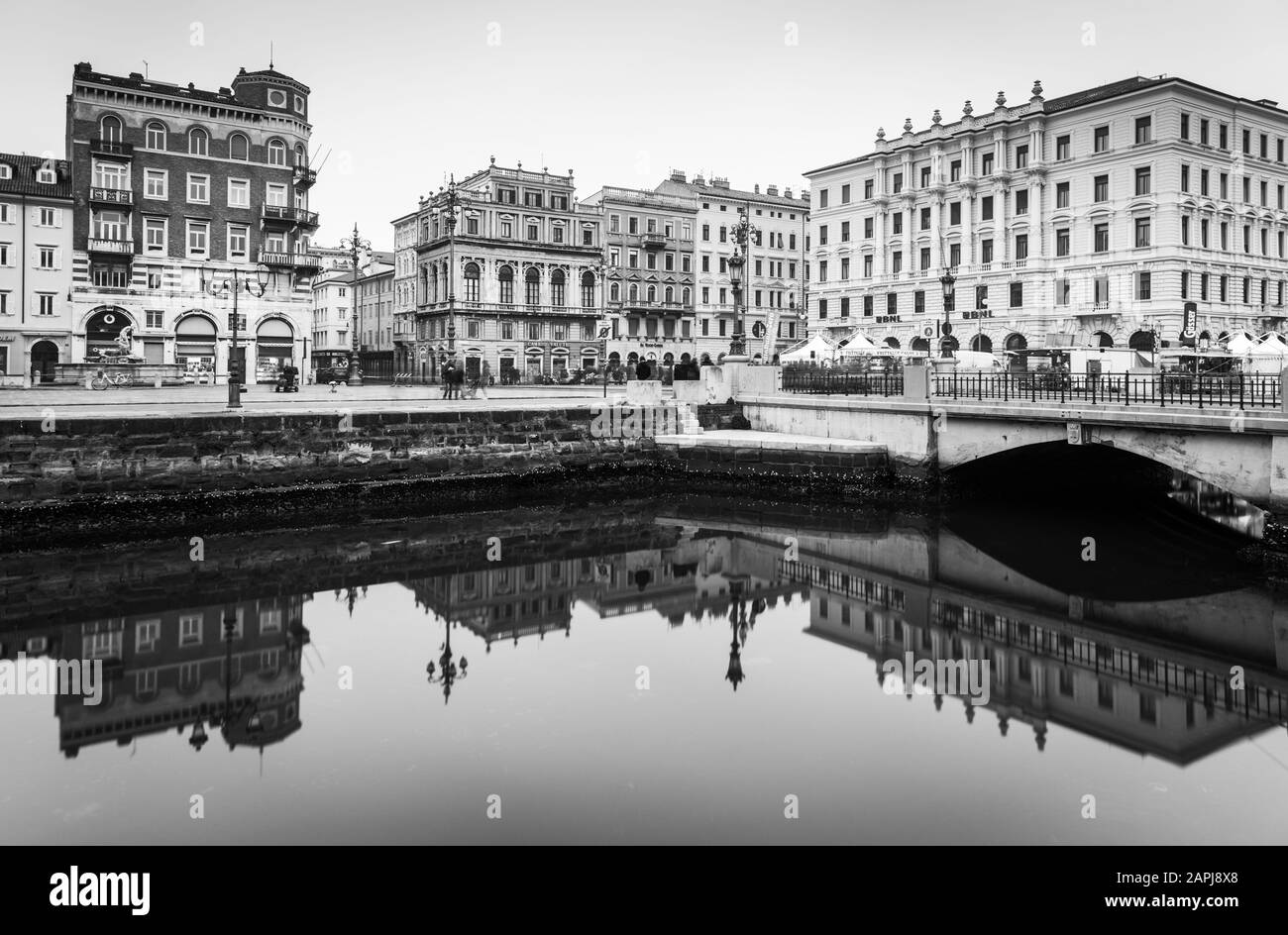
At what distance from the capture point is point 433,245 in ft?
220

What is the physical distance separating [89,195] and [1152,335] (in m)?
51.9

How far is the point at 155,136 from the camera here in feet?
153

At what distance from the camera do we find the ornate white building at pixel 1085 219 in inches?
1844

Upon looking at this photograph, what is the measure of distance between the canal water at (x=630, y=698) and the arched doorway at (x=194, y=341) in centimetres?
3228

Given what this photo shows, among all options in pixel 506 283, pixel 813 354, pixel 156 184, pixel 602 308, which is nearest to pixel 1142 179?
pixel 813 354

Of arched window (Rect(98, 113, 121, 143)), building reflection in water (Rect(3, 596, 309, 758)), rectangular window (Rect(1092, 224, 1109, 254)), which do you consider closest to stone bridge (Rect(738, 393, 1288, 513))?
building reflection in water (Rect(3, 596, 309, 758))

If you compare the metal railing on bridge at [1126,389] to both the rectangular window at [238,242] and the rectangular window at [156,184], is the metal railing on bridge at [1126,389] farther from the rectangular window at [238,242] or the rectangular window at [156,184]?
the rectangular window at [156,184]

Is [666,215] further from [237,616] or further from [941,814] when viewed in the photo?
[941,814]

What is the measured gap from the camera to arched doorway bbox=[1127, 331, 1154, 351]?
153 feet

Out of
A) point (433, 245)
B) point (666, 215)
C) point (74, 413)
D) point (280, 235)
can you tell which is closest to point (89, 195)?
point (280, 235)

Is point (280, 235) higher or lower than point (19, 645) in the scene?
higher
